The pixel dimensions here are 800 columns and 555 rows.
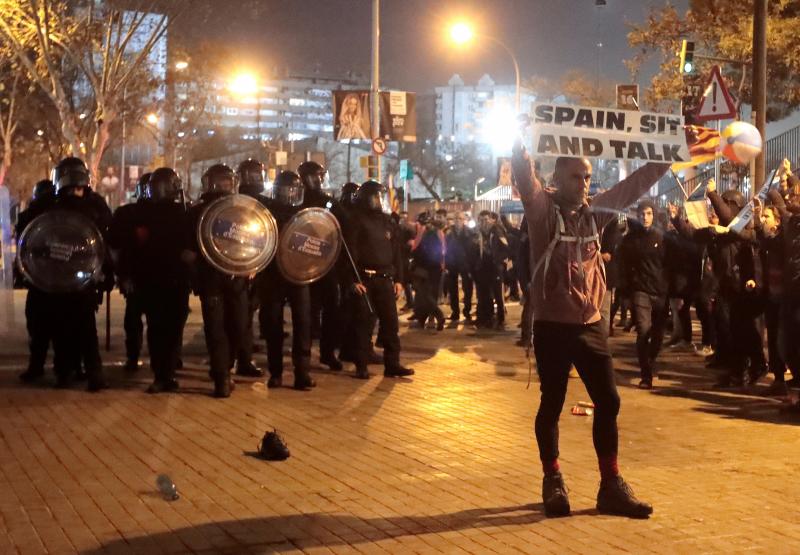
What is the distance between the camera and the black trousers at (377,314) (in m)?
12.2

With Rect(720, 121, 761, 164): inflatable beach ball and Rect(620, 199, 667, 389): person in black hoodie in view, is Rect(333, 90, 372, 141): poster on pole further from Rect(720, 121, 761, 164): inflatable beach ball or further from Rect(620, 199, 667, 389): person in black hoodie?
Rect(720, 121, 761, 164): inflatable beach ball

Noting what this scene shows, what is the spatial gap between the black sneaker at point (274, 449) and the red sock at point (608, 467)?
2374mm

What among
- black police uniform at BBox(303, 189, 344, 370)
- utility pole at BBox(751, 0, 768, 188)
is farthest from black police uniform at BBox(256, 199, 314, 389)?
utility pole at BBox(751, 0, 768, 188)

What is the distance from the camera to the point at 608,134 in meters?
8.17

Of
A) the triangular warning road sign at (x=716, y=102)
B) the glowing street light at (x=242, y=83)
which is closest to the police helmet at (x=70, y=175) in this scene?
the triangular warning road sign at (x=716, y=102)

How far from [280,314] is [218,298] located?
81cm

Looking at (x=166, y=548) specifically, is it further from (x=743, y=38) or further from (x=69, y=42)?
(x=69, y=42)

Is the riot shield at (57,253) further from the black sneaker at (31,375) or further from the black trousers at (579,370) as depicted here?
the black trousers at (579,370)

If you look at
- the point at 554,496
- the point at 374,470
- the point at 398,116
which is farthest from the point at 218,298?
the point at 398,116

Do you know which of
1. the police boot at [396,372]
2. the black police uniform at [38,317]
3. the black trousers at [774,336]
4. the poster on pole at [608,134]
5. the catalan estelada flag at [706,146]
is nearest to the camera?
the poster on pole at [608,134]

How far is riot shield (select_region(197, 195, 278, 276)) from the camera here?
10.8 metres

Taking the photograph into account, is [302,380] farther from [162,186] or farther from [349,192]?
[349,192]

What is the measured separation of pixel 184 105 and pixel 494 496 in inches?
1542

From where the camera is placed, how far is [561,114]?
8.12 meters
